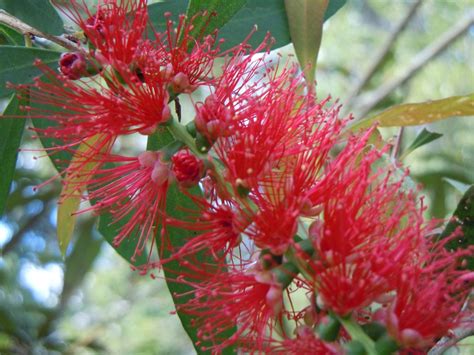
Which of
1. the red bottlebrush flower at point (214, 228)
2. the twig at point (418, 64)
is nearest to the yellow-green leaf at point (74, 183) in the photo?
the red bottlebrush flower at point (214, 228)

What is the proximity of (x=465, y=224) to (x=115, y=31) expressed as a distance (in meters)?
0.83

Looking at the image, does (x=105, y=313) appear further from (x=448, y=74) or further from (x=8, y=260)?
(x=448, y=74)

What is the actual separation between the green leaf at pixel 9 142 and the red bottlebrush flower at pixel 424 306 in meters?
0.96

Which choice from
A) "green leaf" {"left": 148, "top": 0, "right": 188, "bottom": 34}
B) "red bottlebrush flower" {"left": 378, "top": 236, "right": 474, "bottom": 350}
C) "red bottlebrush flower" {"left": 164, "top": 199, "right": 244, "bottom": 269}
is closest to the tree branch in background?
"green leaf" {"left": 148, "top": 0, "right": 188, "bottom": 34}

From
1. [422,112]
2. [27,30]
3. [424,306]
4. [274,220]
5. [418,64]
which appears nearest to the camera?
[424,306]

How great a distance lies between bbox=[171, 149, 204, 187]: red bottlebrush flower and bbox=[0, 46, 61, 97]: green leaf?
1.28 feet

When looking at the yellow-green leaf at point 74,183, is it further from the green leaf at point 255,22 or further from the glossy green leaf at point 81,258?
the glossy green leaf at point 81,258

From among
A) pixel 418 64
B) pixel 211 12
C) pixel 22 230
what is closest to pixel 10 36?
pixel 211 12

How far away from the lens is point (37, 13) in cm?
155

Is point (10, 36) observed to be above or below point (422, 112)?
above

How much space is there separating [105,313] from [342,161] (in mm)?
3655

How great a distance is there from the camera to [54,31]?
1.53 metres

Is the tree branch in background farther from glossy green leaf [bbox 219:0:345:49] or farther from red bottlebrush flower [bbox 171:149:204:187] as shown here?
red bottlebrush flower [bbox 171:149:204:187]

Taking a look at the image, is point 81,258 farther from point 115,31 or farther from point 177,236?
point 115,31
